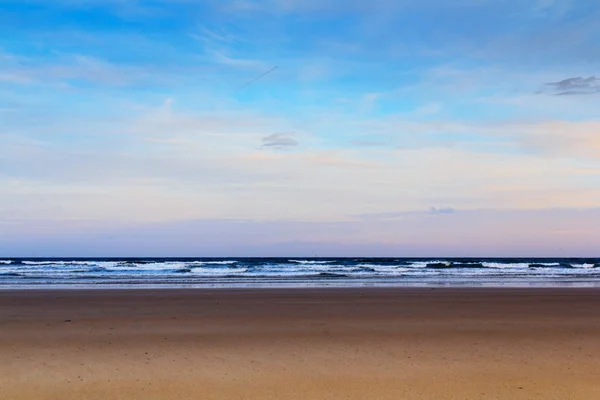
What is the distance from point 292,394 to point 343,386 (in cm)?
69

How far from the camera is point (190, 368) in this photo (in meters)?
8.03

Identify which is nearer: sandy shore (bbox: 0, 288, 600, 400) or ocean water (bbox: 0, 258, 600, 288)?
sandy shore (bbox: 0, 288, 600, 400)

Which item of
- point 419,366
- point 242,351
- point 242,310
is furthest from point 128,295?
point 419,366

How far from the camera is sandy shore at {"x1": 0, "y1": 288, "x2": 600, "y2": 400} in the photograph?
697 centimetres

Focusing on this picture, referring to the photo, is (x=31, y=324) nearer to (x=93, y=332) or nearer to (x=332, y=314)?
(x=93, y=332)

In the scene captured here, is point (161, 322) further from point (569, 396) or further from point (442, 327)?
point (569, 396)

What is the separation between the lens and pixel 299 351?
30.5 ft

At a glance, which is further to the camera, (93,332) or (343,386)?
(93,332)

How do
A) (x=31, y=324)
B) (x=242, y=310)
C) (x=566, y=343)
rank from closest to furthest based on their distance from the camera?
(x=566, y=343), (x=31, y=324), (x=242, y=310)

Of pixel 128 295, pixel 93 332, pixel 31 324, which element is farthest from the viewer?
pixel 128 295

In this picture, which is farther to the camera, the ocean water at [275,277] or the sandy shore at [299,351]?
the ocean water at [275,277]

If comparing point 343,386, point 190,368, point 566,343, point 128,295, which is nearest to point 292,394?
point 343,386

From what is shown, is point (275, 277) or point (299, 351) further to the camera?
point (275, 277)

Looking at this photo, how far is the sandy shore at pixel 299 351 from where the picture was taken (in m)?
6.97
